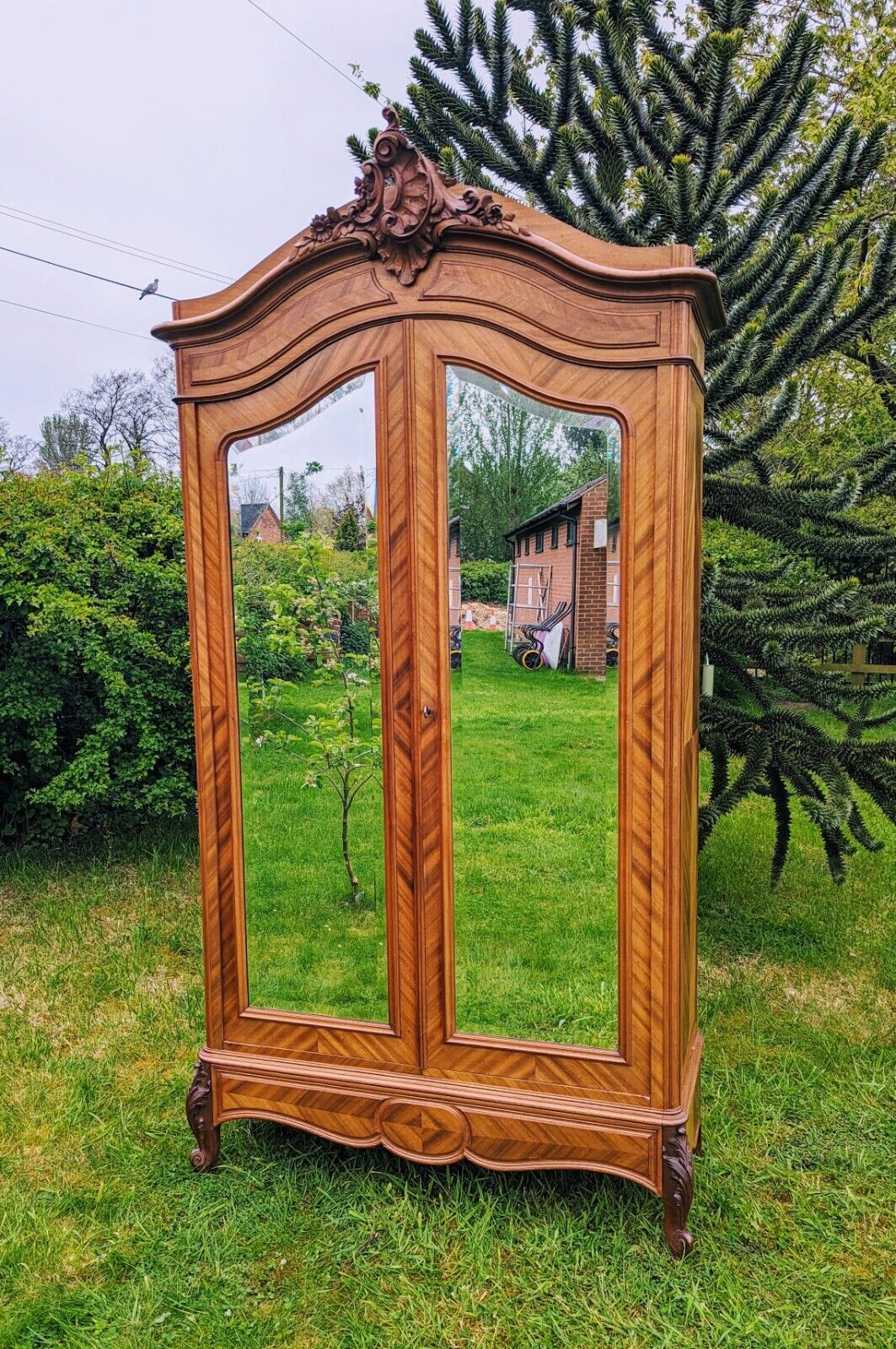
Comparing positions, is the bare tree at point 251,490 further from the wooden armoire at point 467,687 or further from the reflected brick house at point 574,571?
the reflected brick house at point 574,571

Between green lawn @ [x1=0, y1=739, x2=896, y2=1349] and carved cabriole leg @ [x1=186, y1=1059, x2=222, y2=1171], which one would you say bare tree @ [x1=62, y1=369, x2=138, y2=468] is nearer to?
green lawn @ [x1=0, y1=739, x2=896, y2=1349]

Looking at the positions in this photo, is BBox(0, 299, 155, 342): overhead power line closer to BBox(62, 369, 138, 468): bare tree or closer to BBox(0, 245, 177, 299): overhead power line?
BBox(62, 369, 138, 468): bare tree

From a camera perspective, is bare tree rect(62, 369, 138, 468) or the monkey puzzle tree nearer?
the monkey puzzle tree

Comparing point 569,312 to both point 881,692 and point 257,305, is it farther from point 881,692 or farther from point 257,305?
point 881,692

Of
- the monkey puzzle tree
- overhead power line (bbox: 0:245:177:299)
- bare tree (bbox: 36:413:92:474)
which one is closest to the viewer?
the monkey puzzle tree

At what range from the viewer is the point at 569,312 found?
2.10 meters

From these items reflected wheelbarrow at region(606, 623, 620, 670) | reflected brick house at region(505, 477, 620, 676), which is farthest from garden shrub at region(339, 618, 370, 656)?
reflected wheelbarrow at region(606, 623, 620, 670)

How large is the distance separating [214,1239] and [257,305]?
250 cm

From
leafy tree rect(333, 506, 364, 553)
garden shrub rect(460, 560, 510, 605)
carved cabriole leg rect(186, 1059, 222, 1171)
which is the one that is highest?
leafy tree rect(333, 506, 364, 553)

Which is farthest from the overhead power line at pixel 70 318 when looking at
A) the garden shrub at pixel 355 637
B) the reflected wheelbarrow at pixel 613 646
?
the reflected wheelbarrow at pixel 613 646

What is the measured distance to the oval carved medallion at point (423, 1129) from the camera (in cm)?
233

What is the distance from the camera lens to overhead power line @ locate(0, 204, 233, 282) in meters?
13.4

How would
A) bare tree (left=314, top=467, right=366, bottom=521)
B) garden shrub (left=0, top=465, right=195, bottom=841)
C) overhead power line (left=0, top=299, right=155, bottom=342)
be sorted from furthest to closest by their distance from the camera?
overhead power line (left=0, top=299, right=155, bottom=342), garden shrub (left=0, top=465, right=195, bottom=841), bare tree (left=314, top=467, right=366, bottom=521)

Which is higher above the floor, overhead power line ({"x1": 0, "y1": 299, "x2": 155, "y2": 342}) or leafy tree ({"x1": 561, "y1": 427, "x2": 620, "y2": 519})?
overhead power line ({"x1": 0, "y1": 299, "x2": 155, "y2": 342})
